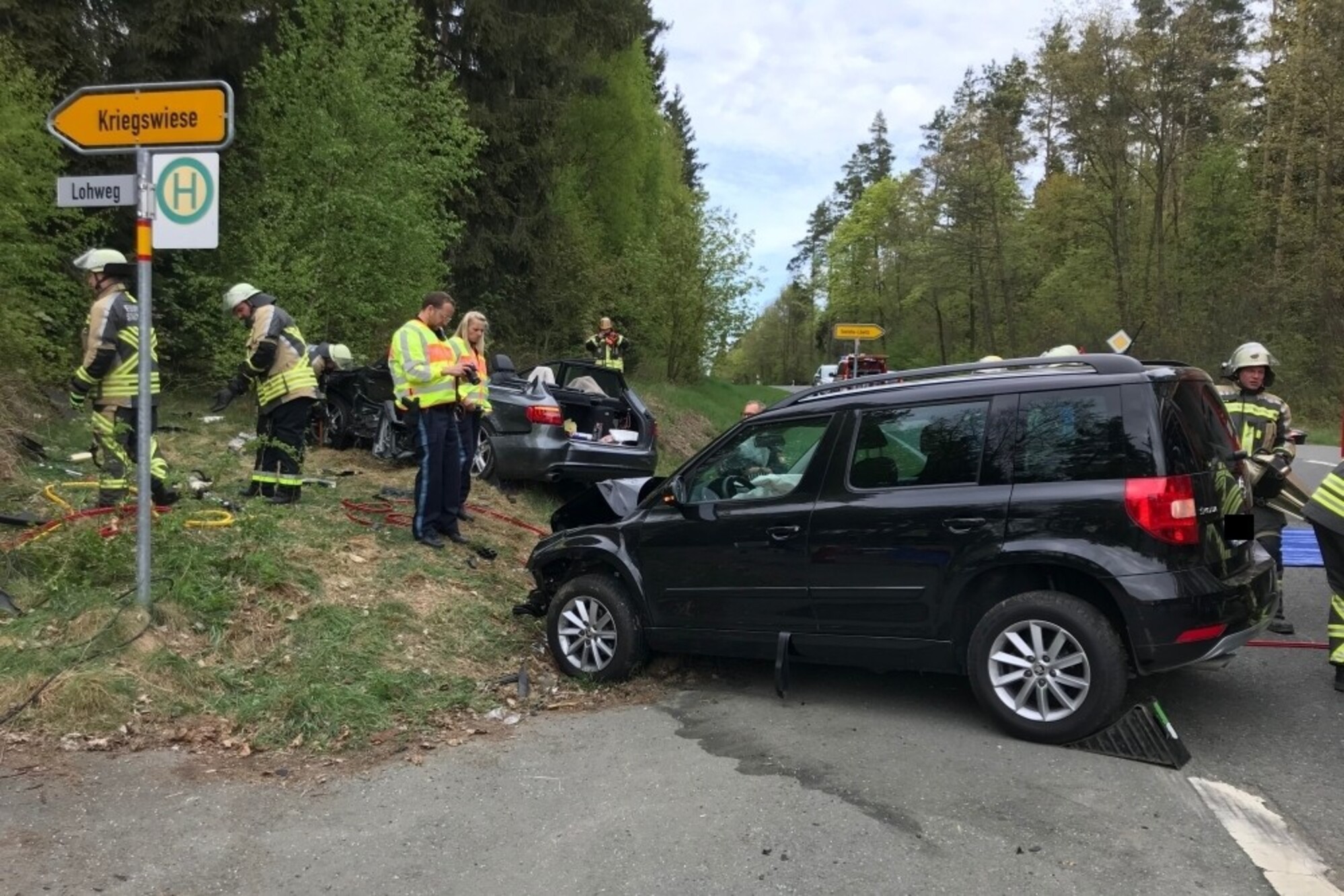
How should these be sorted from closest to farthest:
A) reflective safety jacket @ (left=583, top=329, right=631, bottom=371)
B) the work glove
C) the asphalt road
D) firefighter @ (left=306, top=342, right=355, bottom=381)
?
1. the asphalt road
2. the work glove
3. firefighter @ (left=306, top=342, right=355, bottom=381)
4. reflective safety jacket @ (left=583, top=329, right=631, bottom=371)

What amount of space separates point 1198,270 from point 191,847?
35.5m

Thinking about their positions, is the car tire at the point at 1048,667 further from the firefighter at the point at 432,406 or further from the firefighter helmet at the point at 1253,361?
the firefighter at the point at 432,406

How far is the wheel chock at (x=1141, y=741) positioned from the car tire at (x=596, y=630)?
2.35m

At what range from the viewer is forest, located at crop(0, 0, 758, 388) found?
1093 centimetres

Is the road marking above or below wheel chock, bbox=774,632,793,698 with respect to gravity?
below

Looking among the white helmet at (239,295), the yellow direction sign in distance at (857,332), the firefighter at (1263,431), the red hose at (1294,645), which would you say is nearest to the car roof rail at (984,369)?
the firefighter at (1263,431)

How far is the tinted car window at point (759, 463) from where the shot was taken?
509cm

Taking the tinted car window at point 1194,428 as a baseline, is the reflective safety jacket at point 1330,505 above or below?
below

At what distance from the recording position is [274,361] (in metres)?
7.65

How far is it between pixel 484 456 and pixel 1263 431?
261 inches

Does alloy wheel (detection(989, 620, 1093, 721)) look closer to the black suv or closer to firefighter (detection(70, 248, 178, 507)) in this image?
the black suv

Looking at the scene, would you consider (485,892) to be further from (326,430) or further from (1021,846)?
(326,430)

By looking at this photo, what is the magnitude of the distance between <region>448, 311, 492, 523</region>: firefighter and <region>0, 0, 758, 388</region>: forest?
4.66 m

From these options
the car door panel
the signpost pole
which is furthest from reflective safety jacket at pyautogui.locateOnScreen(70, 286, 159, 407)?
the car door panel
